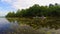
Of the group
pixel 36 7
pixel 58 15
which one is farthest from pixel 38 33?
pixel 36 7

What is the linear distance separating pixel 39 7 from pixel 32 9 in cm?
266

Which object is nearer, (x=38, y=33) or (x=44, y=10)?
(x=38, y=33)

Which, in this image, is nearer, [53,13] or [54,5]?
[53,13]

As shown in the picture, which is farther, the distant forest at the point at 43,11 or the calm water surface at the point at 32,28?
the distant forest at the point at 43,11

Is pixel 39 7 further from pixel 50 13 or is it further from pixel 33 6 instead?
pixel 50 13

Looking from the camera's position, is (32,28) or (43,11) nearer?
(32,28)

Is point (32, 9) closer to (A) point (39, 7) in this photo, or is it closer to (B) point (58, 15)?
(A) point (39, 7)

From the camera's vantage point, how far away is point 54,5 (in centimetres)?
5181

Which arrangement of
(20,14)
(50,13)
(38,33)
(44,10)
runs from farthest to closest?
(20,14)
(44,10)
(50,13)
(38,33)

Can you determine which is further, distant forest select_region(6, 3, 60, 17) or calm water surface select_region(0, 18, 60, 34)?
distant forest select_region(6, 3, 60, 17)

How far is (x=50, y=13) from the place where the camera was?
44.4m

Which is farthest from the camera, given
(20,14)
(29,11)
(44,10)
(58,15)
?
(20,14)

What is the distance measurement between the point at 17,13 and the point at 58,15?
23.4 metres

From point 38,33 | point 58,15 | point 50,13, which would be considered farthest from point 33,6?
point 38,33
